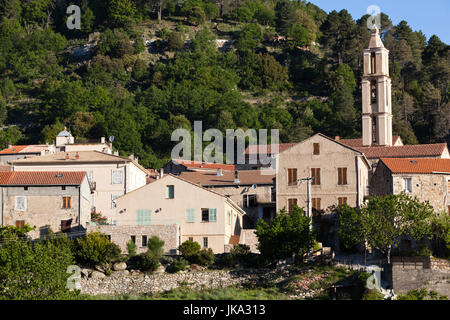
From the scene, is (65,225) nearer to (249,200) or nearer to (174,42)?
(249,200)

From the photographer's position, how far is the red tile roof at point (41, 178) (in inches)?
2586

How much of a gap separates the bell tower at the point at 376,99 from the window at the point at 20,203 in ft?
107

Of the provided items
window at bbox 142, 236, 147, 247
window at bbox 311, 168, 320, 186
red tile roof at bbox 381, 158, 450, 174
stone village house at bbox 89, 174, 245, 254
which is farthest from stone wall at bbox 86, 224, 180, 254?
red tile roof at bbox 381, 158, 450, 174

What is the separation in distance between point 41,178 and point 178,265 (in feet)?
44.7

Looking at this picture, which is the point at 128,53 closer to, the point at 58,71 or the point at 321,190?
the point at 58,71

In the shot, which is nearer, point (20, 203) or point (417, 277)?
point (417, 277)

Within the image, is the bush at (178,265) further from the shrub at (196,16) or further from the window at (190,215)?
the shrub at (196,16)

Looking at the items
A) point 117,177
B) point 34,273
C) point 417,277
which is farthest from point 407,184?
point 34,273

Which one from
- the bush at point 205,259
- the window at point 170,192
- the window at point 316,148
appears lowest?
the bush at point 205,259

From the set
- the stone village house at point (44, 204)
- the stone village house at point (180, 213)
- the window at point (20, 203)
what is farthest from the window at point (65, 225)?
the stone village house at point (180, 213)

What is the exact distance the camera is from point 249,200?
230 ft

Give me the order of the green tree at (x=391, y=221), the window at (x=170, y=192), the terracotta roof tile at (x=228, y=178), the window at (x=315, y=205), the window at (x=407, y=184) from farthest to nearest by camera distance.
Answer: the terracotta roof tile at (x=228, y=178)
the window at (x=315, y=205)
the window at (x=170, y=192)
the window at (x=407, y=184)
the green tree at (x=391, y=221)

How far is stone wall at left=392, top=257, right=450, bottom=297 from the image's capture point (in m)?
52.2

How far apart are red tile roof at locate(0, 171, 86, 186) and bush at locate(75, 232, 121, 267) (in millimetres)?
7842
